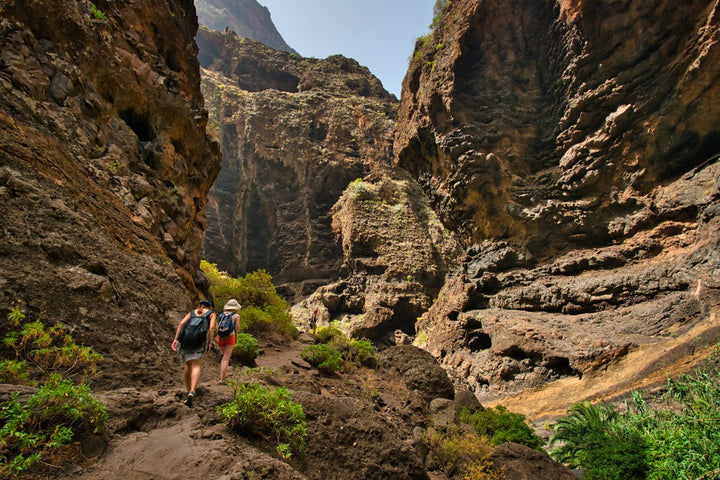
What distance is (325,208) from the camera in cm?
3291

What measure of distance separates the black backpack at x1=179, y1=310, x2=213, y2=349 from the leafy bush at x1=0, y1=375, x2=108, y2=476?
5.53ft

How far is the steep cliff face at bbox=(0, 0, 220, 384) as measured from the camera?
4.66 m

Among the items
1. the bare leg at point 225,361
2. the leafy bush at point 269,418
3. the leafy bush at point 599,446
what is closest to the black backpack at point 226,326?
the bare leg at point 225,361

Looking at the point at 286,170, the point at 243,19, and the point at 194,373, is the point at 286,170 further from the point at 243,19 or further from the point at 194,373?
the point at 243,19

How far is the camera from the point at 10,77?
5.69 m

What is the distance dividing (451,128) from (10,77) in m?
17.9

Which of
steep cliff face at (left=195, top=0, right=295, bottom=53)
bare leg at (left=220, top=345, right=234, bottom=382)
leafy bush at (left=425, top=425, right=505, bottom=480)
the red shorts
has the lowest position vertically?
leafy bush at (left=425, top=425, right=505, bottom=480)

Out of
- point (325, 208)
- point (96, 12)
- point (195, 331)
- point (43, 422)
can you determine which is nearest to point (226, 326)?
point (195, 331)

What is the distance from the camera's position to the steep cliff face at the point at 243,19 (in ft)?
274

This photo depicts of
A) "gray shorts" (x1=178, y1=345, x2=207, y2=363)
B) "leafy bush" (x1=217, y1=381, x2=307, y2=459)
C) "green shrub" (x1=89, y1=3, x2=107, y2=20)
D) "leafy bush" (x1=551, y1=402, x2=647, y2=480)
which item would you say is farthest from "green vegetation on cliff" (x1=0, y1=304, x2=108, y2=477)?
"green shrub" (x1=89, y1=3, x2=107, y2=20)

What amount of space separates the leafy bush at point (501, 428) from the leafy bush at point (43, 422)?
7216 millimetres

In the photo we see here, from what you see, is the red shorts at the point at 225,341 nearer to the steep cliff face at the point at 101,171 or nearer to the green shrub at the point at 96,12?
the steep cliff face at the point at 101,171

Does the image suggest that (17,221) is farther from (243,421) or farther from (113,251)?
(243,421)

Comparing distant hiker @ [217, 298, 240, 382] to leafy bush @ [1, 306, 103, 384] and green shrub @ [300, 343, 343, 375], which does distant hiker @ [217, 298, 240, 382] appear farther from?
green shrub @ [300, 343, 343, 375]
